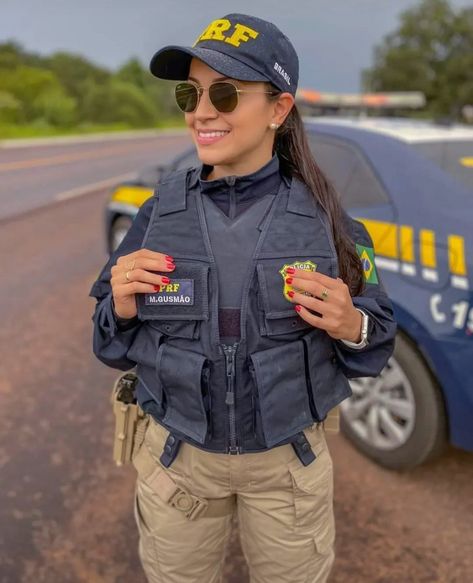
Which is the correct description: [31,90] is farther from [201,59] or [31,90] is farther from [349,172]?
[201,59]

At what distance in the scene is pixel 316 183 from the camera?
142cm

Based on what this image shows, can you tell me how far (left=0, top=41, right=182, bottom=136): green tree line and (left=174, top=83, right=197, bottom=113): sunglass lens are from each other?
2190 cm

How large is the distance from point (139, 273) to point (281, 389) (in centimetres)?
42

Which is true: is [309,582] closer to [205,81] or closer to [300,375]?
[300,375]

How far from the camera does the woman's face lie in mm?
1303

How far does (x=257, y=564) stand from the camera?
152cm

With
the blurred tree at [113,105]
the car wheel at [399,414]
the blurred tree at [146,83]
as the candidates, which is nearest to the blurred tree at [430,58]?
the blurred tree at [113,105]

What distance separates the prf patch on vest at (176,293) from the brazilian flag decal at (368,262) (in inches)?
17.1

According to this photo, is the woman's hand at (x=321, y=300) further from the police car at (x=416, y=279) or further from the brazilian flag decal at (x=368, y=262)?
the police car at (x=416, y=279)

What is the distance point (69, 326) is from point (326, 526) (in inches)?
126

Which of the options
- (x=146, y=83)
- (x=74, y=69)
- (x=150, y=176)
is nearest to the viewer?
(x=150, y=176)

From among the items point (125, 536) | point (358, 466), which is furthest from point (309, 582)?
point (358, 466)

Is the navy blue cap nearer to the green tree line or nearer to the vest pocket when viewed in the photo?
the vest pocket

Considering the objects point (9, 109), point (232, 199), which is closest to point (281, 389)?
point (232, 199)
